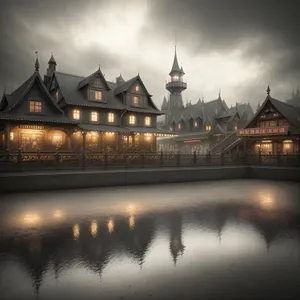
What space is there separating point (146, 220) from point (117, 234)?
5.63 ft

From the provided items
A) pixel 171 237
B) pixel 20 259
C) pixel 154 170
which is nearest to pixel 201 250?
pixel 171 237

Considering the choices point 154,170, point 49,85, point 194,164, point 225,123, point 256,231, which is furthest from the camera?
point 225,123

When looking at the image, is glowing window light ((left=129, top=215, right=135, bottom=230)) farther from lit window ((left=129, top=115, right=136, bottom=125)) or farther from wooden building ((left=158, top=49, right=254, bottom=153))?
wooden building ((left=158, top=49, right=254, bottom=153))

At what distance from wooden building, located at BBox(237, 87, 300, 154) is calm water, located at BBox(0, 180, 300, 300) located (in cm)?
2028

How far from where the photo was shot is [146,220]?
8.56 m

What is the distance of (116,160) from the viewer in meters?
18.2

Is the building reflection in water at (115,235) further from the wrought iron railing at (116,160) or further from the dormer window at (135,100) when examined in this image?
the dormer window at (135,100)

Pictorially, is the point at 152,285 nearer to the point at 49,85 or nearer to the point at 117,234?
the point at 117,234

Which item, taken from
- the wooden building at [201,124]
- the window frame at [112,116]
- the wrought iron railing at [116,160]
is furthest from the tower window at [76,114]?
the wooden building at [201,124]

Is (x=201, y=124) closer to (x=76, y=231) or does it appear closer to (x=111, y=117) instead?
(x=111, y=117)

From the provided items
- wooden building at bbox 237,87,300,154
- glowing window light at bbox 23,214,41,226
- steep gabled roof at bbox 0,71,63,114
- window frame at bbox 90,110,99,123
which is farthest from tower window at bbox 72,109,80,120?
wooden building at bbox 237,87,300,154

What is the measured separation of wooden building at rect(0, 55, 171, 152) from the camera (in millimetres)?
23344

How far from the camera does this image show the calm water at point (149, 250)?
425 centimetres

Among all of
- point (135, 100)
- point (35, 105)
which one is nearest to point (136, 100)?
point (135, 100)
